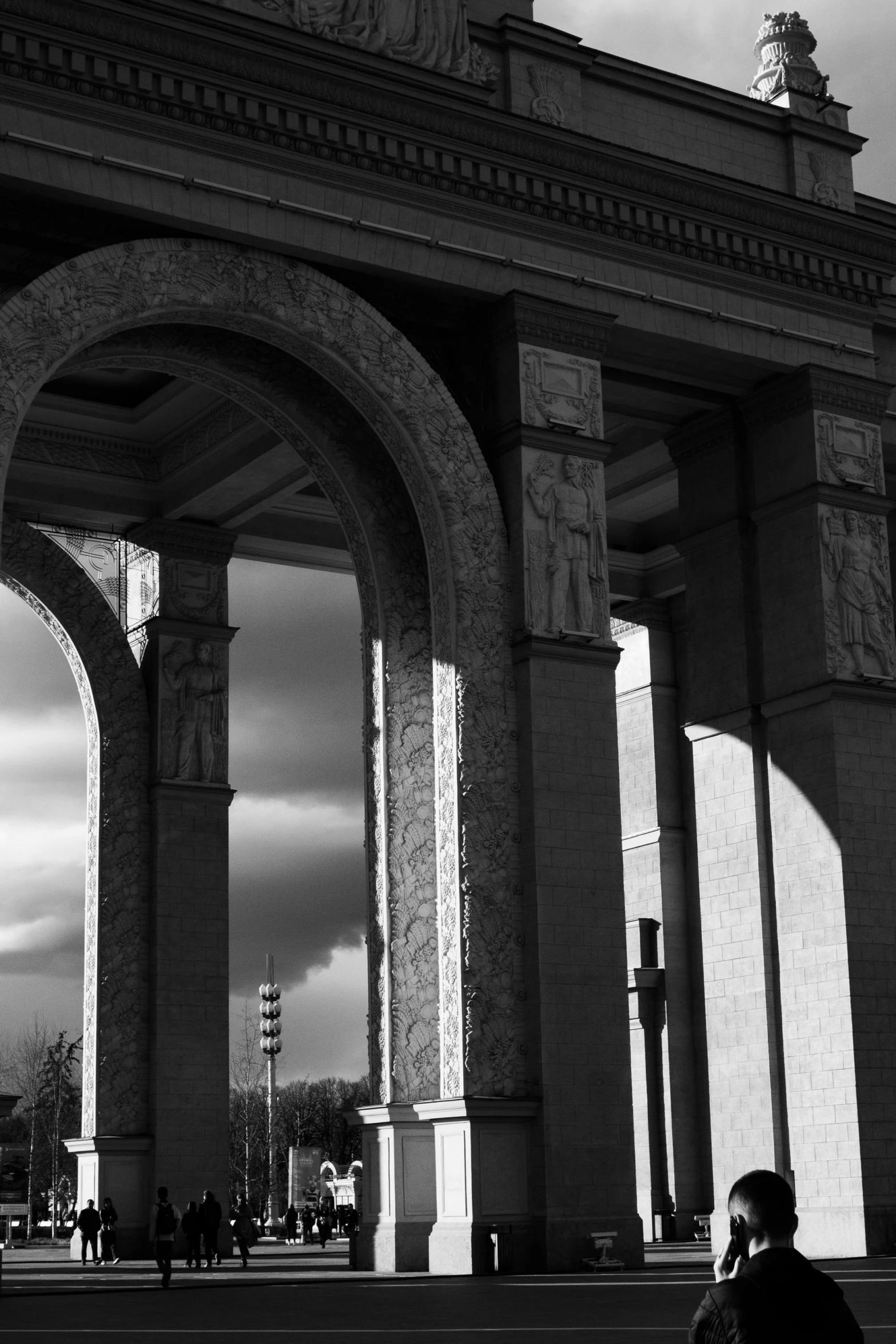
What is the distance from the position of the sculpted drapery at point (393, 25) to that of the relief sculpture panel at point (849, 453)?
6440mm

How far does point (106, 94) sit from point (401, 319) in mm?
4433

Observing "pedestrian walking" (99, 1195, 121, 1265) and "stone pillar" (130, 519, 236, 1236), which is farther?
"stone pillar" (130, 519, 236, 1236)

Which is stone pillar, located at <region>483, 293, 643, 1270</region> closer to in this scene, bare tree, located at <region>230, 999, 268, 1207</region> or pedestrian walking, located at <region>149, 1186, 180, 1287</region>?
pedestrian walking, located at <region>149, 1186, 180, 1287</region>

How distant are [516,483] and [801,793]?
17.6 feet

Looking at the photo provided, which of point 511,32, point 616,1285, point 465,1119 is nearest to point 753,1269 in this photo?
point 616,1285

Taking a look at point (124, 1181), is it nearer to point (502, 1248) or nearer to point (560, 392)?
point (502, 1248)

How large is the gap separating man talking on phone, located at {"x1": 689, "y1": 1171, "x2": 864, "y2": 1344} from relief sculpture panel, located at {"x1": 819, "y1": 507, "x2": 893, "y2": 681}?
62.6 ft

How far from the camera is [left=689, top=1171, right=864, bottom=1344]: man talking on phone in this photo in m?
4.21

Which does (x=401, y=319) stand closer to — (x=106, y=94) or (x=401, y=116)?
(x=401, y=116)

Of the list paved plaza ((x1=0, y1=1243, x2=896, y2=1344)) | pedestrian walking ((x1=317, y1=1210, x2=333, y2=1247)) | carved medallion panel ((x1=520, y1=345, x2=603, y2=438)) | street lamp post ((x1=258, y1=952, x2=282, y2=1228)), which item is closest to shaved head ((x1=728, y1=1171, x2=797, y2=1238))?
paved plaza ((x1=0, y1=1243, x2=896, y2=1344))

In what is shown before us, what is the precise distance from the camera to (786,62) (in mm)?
26141

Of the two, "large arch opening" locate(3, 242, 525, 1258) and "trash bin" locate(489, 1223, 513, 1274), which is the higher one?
"large arch opening" locate(3, 242, 525, 1258)

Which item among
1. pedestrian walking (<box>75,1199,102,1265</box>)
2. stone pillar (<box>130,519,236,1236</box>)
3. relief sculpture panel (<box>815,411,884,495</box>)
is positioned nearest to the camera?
relief sculpture panel (<box>815,411,884,495</box>)

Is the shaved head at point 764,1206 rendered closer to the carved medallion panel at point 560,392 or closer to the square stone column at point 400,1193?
the square stone column at point 400,1193
